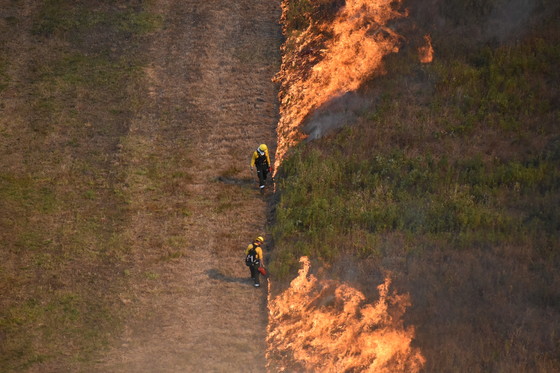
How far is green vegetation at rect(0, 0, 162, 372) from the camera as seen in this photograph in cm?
2008

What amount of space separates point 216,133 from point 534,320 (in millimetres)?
→ 13606

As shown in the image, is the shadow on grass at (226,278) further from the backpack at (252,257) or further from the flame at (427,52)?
the flame at (427,52)

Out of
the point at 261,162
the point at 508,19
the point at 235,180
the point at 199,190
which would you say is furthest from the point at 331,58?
the point at 199,190

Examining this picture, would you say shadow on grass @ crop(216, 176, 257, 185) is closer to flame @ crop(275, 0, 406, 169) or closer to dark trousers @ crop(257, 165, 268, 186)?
dark trousers @ crop(257, 165, 268, 186)

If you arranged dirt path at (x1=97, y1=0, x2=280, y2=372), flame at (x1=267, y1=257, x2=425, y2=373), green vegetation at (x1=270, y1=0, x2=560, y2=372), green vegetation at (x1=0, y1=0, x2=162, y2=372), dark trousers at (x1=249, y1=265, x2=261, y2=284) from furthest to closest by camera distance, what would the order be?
dark trousers at (x1=249, y1=265, x2=261, y2=284), green vegetation at (x1=0, y1=0, x2=162, y2=372), dirt path at (x1=97, y1=0, x2=280, y2=372), green vegetation at (x1=270, y1=0, x2=560, y2=372), flame at (x1=267, y1=257, x2=425, y2=373)

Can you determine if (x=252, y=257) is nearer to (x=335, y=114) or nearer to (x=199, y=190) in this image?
(x=199, y=190)

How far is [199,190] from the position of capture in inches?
985

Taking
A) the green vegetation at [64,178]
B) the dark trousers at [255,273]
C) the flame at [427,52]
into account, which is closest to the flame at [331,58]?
the flame at [427,52]

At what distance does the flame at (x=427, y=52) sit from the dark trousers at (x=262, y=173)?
855cm

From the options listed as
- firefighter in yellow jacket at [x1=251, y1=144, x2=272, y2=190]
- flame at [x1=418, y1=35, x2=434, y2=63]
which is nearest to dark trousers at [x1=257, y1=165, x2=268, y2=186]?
firefighter in yellow jacket at [x1=251, y1=144, x2=272, y2=190]

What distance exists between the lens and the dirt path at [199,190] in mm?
19812

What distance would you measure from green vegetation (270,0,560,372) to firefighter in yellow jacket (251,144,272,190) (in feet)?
2.64

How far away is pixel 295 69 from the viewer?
2945cm

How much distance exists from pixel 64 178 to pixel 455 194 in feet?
44.5
